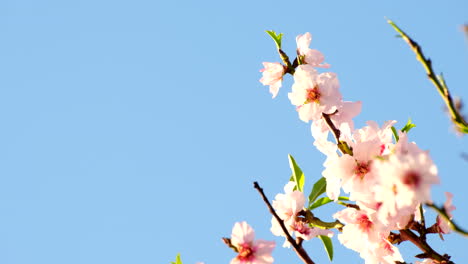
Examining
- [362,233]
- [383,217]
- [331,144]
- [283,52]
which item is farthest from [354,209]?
[283,52]

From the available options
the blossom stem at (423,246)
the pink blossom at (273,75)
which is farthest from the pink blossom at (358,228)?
the pink blossom at (273,75)

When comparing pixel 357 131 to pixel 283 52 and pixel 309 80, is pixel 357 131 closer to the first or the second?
pixel 309 80

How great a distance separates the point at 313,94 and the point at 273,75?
31 centimetres

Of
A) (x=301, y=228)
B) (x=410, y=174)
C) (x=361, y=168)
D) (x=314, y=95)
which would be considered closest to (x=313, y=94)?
(x=314, y=95)

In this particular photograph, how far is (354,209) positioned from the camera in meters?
2.43

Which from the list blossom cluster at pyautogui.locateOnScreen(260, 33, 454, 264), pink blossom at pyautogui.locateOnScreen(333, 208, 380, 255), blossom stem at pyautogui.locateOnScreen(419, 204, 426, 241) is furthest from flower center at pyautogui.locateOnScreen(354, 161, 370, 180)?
blossom stem at pyautogui.locateOnScreen(419, 204, 426, 241)

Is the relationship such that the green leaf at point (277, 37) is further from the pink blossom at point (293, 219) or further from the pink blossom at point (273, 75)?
the pink blossom at point (293, 219)

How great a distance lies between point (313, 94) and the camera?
7.92ft

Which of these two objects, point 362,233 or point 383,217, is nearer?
point 383,217

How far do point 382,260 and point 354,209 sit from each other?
0.99 feet

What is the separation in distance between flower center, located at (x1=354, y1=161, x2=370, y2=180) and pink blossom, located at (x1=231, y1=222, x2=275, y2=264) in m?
0.54

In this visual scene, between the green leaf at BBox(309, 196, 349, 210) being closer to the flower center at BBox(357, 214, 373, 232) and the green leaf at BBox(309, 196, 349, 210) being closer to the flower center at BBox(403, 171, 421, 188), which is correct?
the flower center at BBox(357, 214, 373, 232)

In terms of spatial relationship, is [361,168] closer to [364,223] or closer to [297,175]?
[364,223]

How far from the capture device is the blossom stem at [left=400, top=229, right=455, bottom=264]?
2.23m
